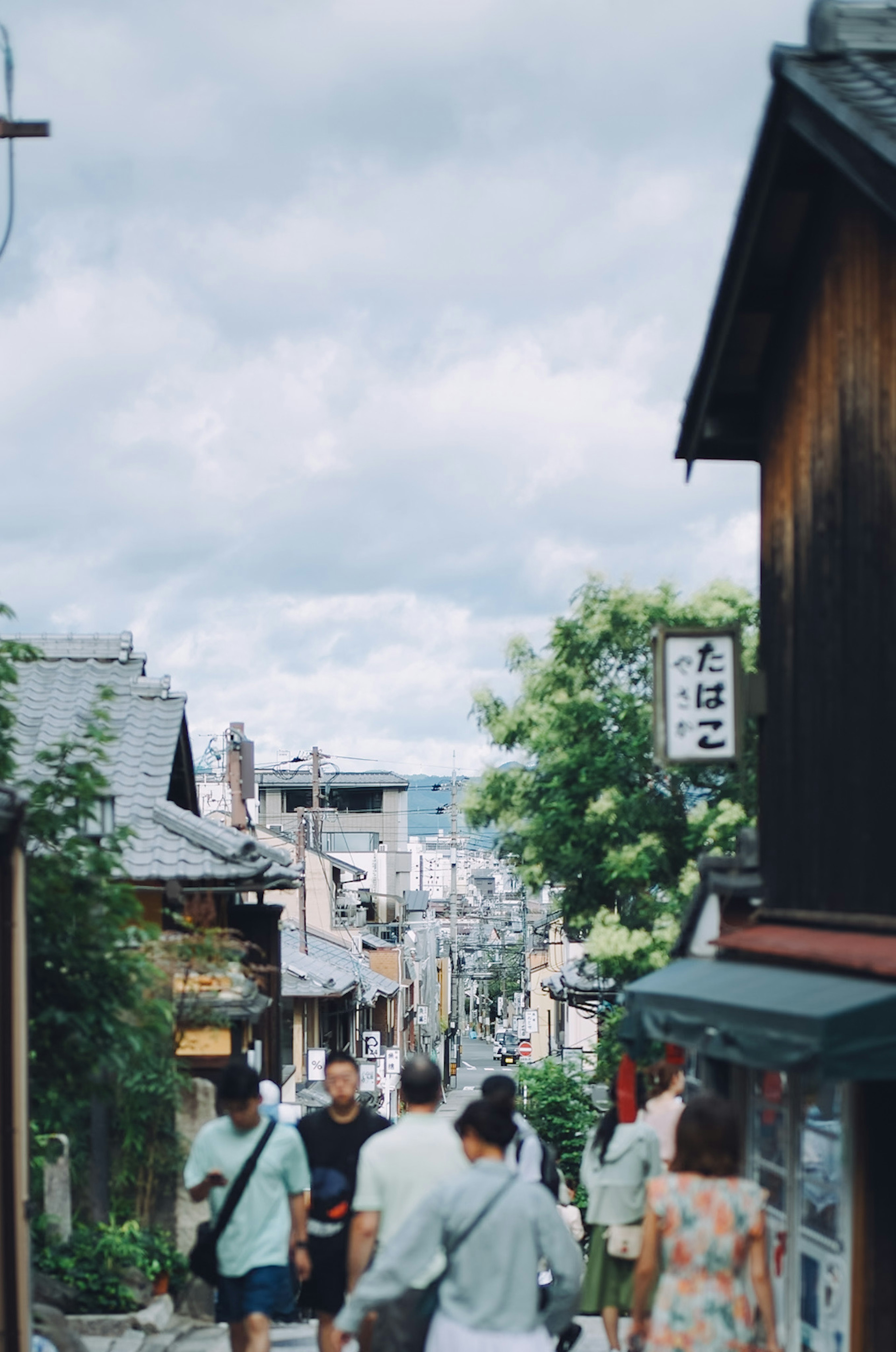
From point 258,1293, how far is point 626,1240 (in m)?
2.71

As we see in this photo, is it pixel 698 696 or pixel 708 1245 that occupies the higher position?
pixel 698 696

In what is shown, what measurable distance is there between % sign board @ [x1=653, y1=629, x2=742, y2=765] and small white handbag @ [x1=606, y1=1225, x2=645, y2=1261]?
3.89 metres

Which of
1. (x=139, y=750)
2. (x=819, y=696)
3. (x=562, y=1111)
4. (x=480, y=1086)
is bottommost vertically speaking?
(x=562, y=1111)

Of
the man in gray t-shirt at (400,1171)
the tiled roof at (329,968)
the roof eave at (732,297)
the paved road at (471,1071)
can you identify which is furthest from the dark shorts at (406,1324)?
the paved road at (471,1071)

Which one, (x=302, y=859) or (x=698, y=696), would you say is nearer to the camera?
(x=698, y=696)

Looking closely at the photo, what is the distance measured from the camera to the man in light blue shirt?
25.2 ft

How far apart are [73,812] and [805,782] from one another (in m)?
4.82

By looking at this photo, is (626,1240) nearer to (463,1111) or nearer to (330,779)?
(463,1111)

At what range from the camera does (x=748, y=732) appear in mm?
21891

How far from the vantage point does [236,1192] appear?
7656 millimetres

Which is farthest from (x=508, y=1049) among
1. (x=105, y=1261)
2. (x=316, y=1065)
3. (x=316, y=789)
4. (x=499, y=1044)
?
(x=105, y=1261)

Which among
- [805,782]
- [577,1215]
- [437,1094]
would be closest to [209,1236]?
[437,1094]

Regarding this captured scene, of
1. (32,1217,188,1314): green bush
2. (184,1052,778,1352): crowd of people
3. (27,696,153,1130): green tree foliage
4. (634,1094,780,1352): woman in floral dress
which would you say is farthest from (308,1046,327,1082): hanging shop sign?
(634,1094,780,1352): woman in floral dress

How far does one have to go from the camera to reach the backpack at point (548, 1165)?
30.3ft
